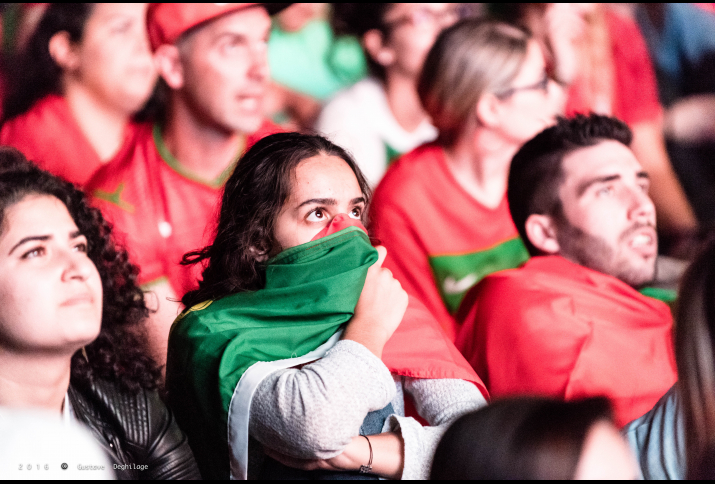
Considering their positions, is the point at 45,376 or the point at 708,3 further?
the point at 708,3

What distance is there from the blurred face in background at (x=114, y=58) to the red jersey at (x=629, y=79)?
1.56m

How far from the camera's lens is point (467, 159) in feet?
8.52

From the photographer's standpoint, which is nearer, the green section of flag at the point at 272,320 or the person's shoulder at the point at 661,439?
the green section of flag at the point at 272,320

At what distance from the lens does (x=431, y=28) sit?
2635 millimetres

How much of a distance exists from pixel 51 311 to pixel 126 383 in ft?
0.76

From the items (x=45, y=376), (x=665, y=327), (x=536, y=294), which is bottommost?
(x=665, y=327)

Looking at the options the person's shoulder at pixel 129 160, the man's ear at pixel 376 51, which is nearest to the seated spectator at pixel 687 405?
the man's ear at pixel 376 51

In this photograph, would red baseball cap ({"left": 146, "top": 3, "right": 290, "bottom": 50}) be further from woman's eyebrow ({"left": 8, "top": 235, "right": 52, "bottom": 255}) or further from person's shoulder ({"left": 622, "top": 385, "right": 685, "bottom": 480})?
person's shoulder ({"left": 622, "top": 385, "right": 685, "bottom": 480})

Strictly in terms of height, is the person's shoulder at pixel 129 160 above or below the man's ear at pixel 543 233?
above

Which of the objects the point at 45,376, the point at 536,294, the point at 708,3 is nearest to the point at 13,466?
the point at 45,376

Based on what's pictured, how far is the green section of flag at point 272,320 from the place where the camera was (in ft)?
4.67

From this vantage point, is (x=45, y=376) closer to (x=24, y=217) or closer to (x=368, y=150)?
(x=24, y=217)

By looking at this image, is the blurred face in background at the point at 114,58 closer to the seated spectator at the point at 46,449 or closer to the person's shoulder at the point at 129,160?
the person's shoulder at the point at 129,160

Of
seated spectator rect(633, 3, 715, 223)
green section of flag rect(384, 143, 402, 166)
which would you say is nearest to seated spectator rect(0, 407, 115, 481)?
green section of flag rect(384, 143, 402, 166)
